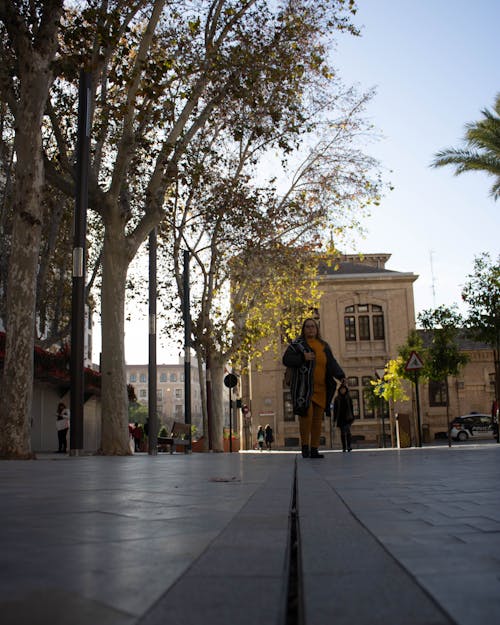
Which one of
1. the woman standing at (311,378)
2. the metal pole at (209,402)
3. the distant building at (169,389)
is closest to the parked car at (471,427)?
the metal pole at (209,402)

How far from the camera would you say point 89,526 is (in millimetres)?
2670

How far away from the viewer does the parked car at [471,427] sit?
149 ft

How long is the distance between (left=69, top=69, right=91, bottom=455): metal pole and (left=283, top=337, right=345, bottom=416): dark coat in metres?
3.78

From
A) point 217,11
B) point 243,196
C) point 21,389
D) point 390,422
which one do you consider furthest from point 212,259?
point 390,422

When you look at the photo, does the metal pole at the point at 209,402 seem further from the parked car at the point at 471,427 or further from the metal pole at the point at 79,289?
the parked car at the point at 471,427

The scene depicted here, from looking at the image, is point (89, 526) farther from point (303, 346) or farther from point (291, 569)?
point (303, 346)

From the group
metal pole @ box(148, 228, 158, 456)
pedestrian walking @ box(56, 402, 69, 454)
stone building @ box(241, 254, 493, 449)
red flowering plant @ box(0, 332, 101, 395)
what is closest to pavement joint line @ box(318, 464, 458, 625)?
metal pole @ box(148, 228, 158, 456)

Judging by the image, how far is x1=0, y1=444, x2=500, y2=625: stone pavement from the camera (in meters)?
1.24

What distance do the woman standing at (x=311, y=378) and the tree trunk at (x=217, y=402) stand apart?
19258mm

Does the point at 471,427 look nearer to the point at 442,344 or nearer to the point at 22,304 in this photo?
the point at 442,344

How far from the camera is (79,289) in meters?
12.4

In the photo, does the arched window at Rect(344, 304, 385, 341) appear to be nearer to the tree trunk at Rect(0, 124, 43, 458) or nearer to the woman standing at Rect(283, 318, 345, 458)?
the tree trunk at Rect(0, 124, 43, 458)

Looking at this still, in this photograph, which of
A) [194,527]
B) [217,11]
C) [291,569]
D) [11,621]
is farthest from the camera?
→ [217,11]

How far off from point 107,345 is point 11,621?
51.3 feet
